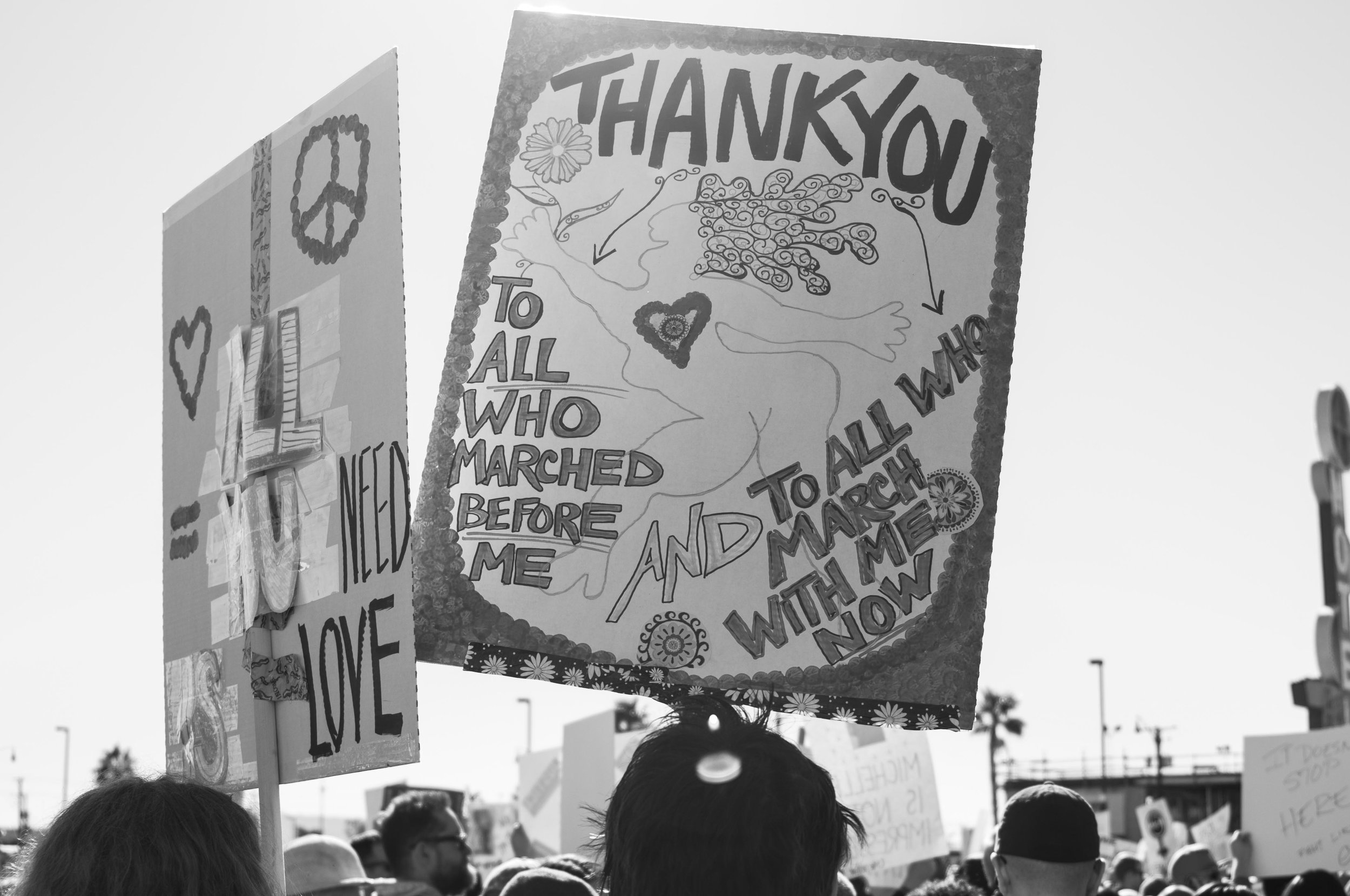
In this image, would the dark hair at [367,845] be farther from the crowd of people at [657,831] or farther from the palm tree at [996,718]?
the palm tree at [996,718]

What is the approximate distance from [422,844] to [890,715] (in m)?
3.15

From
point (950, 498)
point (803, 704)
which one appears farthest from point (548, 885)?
point (950, 498)

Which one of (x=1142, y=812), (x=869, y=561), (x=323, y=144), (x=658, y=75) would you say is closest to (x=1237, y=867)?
(x=869, y=561)

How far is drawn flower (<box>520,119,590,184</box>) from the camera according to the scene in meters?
3.41

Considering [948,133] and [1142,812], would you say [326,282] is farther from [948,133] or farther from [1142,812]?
[1142,812]

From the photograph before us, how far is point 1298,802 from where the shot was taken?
7.06 meters

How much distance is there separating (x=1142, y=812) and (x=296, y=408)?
17.1 m

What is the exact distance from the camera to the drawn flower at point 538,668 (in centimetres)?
319

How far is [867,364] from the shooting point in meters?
3.20

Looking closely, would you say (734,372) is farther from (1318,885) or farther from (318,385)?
(1318,885)

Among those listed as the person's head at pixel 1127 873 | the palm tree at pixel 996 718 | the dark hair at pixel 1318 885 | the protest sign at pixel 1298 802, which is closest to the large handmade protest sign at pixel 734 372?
the dark hair at pixel 1318 885

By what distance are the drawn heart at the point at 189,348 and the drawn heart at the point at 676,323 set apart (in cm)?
115

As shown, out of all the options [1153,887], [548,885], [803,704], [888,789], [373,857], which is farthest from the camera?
[888,789]

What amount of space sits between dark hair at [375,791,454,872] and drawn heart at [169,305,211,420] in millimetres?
2379
